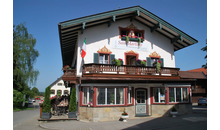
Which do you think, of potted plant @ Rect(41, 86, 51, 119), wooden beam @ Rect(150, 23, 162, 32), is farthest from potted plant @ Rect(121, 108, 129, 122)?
wooden beam @ Rect(150, 23, 162, 32)

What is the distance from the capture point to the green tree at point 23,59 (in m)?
29.8

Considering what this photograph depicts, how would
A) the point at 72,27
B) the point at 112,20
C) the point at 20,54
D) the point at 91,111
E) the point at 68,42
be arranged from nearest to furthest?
the point at 91,111 < the point at 72,27 < the point at 112,20 < the point at 68,42 < the point at 20,54

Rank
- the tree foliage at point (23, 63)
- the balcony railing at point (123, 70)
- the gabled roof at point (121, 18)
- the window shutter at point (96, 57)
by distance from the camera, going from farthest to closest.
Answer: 1. the tree foliage at point (23, 63)
2. the window shutter at point (96, 57)
3. the gabled roof at point (121, 18)
4. the balcony railing at point (123, 70)

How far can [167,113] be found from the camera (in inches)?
596

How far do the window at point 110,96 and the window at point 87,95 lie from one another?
0.64 metres

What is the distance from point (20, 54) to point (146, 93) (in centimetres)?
2405

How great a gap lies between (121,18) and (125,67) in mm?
5053

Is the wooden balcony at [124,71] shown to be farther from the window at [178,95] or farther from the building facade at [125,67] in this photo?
the window at [178,95]

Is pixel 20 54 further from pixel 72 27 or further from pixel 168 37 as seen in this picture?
pixel 168 37

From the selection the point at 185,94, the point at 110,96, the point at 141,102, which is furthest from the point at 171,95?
the point at 110,96

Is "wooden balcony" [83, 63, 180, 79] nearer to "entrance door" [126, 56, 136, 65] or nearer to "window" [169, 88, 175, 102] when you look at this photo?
"window" [169, 88, 175, 102]

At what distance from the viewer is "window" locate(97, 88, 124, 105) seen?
1336 centimetres

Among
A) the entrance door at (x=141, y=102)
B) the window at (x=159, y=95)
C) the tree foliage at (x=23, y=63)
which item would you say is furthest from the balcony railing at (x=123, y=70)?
the tree foliage at (x=23, y=63)
